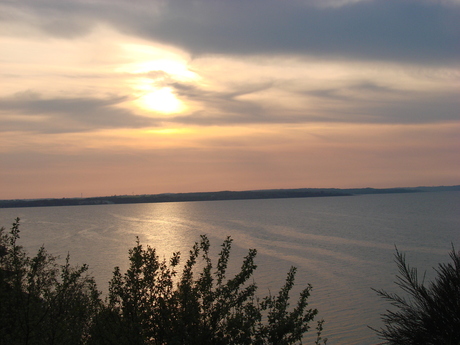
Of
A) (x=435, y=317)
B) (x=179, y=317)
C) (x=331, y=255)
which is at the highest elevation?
(x=435, y=317)

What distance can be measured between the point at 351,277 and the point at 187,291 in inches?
2025

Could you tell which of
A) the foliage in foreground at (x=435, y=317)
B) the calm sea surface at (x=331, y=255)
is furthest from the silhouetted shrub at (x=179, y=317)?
the calm sea surface at (x=331, y=255)

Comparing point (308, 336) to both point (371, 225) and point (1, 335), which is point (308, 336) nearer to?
point (1, 335)

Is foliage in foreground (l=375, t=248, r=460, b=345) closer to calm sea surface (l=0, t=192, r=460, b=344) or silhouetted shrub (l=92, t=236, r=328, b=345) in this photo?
silhouetted shrub (l=92, t=236, r=328, b=345)

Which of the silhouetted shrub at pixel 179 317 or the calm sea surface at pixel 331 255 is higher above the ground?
the silhouetted shrub at pixel 179 317

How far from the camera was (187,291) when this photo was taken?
39.4ft

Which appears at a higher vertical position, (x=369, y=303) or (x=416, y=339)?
(x=416, y=339)

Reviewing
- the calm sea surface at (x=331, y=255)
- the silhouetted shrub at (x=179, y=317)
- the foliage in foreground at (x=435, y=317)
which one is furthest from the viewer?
the calm sea surface at (x=331, y=255)

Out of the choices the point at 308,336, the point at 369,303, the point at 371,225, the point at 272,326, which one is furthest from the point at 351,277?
the point at 371,225

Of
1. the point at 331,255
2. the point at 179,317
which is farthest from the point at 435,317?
the point at 331,255

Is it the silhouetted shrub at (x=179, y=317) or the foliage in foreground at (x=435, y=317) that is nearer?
the foliage in foreground at (x=435, y=317)

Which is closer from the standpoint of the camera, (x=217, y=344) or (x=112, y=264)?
(x=217, y=344)

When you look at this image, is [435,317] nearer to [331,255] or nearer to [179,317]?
[179,317]

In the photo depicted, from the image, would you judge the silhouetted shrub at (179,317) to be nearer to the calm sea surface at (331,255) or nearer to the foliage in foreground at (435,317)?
the foliage in foreground at (435,317)
